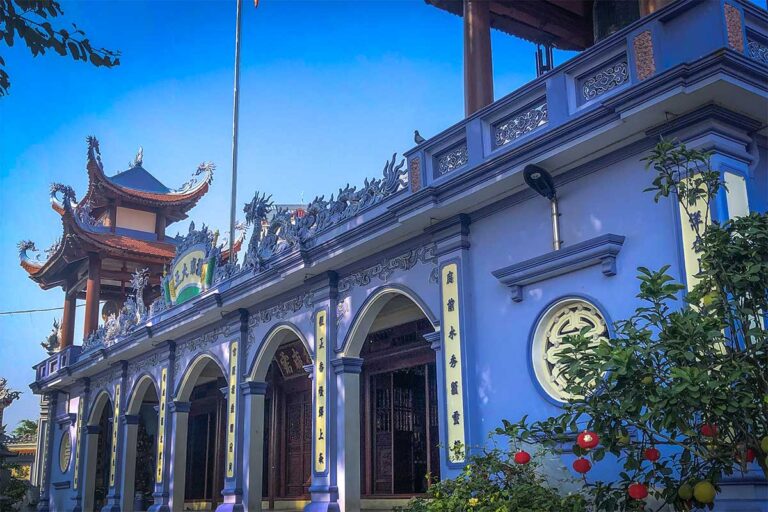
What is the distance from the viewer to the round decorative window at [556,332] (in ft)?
22.9

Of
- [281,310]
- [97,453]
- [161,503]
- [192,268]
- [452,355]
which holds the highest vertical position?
[192,268]

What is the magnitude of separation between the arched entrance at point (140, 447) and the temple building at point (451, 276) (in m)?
0.07

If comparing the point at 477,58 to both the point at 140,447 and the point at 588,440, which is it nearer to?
the point at 588,440

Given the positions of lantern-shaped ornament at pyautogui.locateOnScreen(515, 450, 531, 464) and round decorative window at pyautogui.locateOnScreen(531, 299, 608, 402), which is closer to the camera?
lantern-shaped ornament at pyautogui.locateOnScreen(515, 450, 531, 464)

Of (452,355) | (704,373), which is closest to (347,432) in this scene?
(452,355)

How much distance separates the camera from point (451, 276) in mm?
8484

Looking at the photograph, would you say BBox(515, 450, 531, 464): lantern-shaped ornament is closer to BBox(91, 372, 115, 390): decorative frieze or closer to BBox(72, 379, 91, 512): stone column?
BBox(91, 372, 115, 390): decorative frieze

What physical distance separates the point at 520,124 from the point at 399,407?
231 inches

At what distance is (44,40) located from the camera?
5266 mm

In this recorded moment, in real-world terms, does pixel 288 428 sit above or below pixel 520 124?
below

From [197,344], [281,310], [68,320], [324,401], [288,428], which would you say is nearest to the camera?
[324,401]

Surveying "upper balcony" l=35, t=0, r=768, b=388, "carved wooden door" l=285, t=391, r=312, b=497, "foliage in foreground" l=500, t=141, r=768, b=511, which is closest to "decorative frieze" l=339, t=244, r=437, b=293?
"upper balcony" l=35, t=0, r=768, b=388

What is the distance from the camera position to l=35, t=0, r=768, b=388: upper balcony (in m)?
6.06

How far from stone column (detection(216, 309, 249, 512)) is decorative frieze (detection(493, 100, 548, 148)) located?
593 centimetres
